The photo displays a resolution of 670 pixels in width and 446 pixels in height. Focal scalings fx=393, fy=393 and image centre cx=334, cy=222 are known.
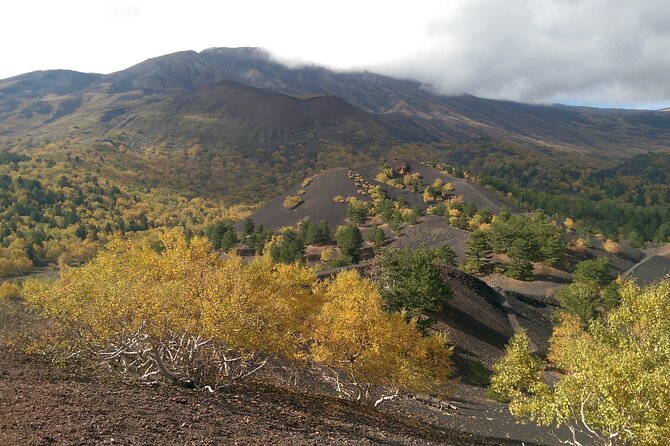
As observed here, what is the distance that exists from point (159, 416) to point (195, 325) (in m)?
4.28

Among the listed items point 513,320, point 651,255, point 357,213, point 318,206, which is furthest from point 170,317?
point 651,255

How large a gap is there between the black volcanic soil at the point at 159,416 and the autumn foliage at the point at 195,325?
5.60ft

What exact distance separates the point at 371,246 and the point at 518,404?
70.8 metres

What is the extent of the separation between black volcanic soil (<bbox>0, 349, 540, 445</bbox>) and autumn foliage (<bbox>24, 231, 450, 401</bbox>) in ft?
5.60

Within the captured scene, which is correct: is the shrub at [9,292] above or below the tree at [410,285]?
below

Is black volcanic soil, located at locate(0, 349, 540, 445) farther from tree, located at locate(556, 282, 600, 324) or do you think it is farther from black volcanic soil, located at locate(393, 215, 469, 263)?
black volcanic soil, located at locate(393, 215, 469, 263)

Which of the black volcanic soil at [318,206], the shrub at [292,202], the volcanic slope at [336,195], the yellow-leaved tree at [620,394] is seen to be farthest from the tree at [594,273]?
the shrub at [292,202]

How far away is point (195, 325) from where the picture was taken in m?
17.7

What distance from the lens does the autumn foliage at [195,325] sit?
1723 centimetres

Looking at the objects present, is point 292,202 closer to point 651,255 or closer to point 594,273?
point 594,273

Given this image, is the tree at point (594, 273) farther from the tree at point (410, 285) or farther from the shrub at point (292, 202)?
the shrub at point (292, 202)

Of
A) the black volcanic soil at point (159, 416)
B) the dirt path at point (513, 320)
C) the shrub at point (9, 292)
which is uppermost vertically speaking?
the black volcanic soil at point (159, 416)

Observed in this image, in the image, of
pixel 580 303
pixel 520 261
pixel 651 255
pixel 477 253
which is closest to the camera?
pixel 580 303

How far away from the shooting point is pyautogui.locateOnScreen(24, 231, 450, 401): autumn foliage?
56.5 ft
